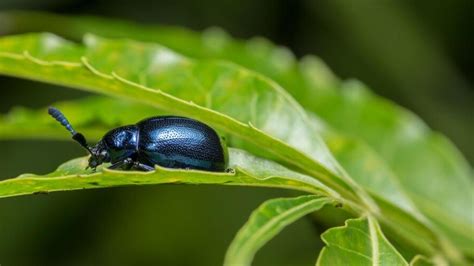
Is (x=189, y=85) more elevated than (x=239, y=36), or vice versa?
(x=239, y=36)

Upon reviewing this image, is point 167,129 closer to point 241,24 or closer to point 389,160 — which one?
point 389,160

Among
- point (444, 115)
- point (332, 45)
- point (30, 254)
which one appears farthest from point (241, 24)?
point (30, 254)

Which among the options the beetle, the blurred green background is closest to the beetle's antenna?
the beetle

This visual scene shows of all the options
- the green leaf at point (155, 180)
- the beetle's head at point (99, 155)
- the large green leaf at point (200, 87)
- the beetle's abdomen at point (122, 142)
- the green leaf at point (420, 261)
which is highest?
the large green leaf at point (200, 87)

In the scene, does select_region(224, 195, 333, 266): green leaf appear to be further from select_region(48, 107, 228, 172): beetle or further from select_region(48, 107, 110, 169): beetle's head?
select_region(48, 107, 110, 169): beetle's head

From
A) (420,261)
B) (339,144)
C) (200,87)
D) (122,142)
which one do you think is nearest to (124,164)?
(122,142)

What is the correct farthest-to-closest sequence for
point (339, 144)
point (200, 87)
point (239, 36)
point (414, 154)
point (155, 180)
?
point (239, 36) < point (414, 154) < point (339, 144) < point (200, 87) < point (155, 180)

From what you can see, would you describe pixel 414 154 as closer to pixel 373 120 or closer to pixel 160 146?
pixel 373 120

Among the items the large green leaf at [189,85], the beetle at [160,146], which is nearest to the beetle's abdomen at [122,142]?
the beetle at [160,146]

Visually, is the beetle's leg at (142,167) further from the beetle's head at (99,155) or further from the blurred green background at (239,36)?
the blurred green background at (239,36)
